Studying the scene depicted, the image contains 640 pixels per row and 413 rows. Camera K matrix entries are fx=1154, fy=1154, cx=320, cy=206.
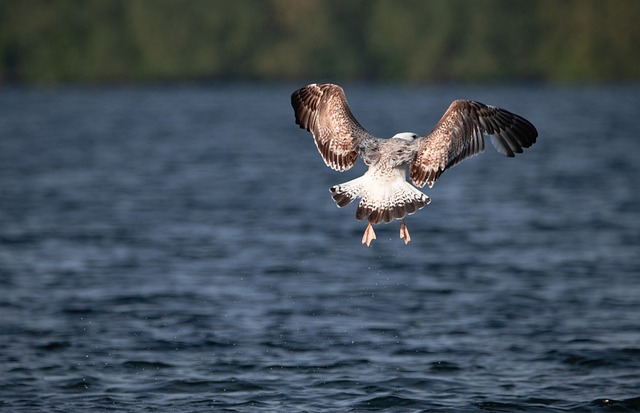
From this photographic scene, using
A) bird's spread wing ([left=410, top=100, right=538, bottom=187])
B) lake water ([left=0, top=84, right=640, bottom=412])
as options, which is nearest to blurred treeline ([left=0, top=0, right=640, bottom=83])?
lake water ([left=0, top=84, right=640, bottom=412])

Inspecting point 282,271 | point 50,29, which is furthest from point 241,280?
point 50,29

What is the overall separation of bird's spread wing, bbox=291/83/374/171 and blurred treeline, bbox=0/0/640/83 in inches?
3429

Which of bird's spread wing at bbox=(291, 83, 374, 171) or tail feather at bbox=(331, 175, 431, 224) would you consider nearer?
tail feather at bbox=(331, 175, 431, 224)

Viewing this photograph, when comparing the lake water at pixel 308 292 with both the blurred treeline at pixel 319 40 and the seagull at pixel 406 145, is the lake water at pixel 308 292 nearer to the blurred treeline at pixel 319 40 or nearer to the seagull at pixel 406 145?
the seagull at pixel 406 145

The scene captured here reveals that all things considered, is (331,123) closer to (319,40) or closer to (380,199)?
(380,199)

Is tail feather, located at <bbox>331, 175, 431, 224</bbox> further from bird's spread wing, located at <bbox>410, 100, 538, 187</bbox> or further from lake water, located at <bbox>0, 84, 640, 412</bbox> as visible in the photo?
lake water, located at <bbox>0, 84, 640, 412</bbox>

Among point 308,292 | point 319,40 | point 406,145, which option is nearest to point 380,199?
point 406,145

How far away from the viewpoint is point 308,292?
1945 cm

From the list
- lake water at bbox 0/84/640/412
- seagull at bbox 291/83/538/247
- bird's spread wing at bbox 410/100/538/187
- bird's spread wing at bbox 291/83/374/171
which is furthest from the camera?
lake water at bbox 0/84/640/412

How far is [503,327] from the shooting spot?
54.4 feet

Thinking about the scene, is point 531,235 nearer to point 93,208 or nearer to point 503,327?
point 503,327

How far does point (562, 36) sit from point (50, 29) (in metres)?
48.4

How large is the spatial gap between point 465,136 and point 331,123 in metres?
1.44

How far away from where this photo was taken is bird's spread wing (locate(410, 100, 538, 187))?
11766 millimetres
